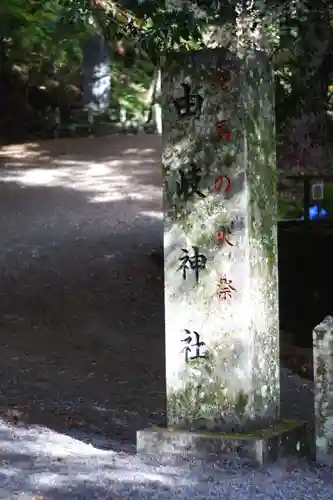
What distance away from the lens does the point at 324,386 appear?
6.30 m

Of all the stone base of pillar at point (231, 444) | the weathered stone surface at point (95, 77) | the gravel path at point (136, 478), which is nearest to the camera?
the gravel path at point (136, 478)

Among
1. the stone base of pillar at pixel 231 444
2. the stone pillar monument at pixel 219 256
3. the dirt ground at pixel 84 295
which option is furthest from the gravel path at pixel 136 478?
the dirt ground at pixel 84 295

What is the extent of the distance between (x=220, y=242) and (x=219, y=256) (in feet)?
0.31

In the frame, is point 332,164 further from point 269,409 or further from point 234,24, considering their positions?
point 269,409

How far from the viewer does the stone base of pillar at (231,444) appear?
6027 millimetres

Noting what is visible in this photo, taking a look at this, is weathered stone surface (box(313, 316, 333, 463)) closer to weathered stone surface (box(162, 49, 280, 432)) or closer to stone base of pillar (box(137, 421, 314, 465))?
stone base of pillar (box(137, 421, 314, 465))

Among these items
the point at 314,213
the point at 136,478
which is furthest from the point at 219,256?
the point at 314,213

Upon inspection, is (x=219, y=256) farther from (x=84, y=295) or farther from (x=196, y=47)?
(x=84, y=295)

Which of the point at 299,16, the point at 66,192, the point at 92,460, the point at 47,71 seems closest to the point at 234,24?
the point at 299,16

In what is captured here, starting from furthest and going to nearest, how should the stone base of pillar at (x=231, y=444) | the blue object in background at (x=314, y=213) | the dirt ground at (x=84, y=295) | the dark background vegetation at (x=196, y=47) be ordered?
the blue object in background at (x=314, y=213)
the dirt ground at (x=84, y=295)
the dark background vegetation at (x=196, y=47)
the stone base of pillar at (x=231, y=444)

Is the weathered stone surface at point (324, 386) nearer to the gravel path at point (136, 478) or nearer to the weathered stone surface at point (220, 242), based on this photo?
the gravel path at point (136, 478)

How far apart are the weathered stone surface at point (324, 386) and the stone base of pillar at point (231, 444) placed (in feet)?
0.60

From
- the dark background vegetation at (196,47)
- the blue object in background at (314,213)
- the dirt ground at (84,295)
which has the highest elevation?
the dark background vegetation at (196,47)

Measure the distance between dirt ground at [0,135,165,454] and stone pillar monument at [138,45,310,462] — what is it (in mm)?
1437
